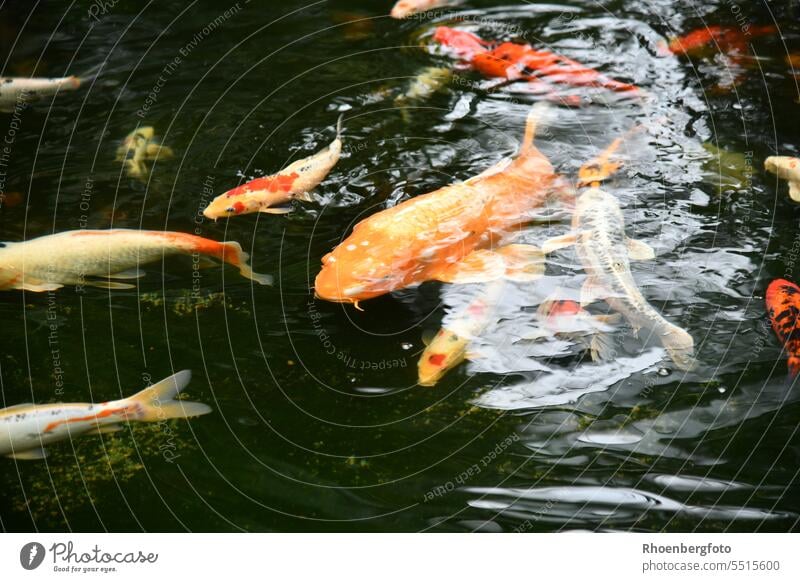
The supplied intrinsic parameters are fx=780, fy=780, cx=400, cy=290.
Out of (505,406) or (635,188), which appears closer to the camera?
(505,406)

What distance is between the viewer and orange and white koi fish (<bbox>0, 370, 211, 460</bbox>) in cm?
251

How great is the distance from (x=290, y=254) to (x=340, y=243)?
22 centimetres

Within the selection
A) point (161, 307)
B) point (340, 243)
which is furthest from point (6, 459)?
point (340, 243)

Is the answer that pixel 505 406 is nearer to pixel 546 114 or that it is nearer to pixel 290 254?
pixel 290 254

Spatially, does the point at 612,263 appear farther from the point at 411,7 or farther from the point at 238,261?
the point at 411,7

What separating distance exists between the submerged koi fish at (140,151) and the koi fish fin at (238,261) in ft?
2.68

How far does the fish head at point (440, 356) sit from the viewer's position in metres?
2.78

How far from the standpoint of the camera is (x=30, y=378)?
283 cm

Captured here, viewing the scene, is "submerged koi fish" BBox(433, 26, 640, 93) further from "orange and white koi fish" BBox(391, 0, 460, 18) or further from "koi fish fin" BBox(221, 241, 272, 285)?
"koi fish fin" BBox(221, 241, 272, 285)

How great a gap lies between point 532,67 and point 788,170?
4.86 feet

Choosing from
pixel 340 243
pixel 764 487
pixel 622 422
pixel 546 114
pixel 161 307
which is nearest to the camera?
pixel 764 487

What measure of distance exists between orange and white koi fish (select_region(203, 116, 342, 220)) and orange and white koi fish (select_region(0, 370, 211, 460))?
0.95 metres

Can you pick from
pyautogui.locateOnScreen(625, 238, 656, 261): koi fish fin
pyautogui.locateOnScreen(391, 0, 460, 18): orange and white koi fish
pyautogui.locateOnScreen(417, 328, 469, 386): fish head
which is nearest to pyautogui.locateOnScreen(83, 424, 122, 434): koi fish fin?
pyautogui.locateOnScreen(417, 328, 469, 386): fish head
